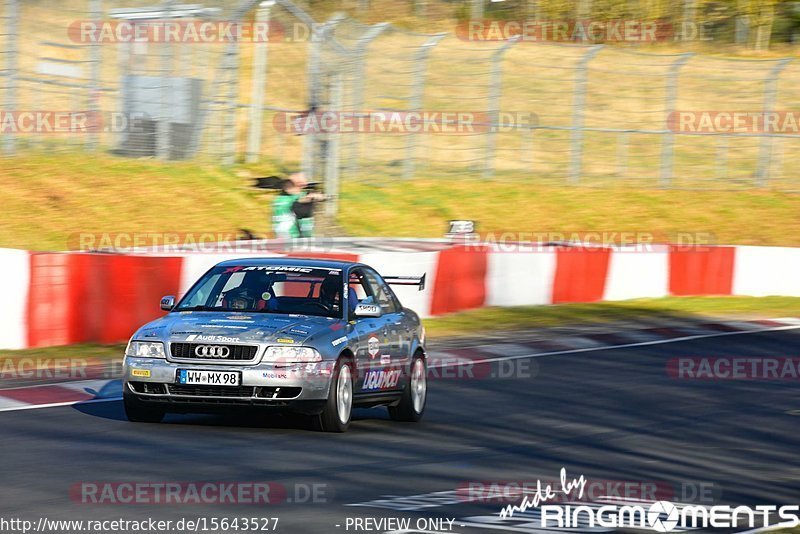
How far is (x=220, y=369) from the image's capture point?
9.05 meters

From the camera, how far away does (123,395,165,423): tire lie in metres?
9.35

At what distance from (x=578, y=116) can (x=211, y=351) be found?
2328 centimetres

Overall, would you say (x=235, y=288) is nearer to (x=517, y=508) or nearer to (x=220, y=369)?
(x=220, y=369)

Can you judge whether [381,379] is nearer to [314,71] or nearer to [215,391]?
[215,391]

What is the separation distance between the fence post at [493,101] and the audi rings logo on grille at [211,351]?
19.9m

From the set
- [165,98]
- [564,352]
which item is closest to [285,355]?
[564,352]

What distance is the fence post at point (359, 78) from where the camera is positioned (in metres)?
26.5

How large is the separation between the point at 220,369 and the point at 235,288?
3.89 ft

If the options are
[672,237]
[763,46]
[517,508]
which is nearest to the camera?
[517,508]

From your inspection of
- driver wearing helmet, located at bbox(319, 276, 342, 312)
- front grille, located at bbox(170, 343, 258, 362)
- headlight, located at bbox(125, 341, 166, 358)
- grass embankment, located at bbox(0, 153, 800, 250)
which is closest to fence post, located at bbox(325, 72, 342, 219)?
grass embankment, located at bbox(0, 153, 800, 250)

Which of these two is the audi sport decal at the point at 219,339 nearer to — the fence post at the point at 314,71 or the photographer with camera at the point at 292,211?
the photographer with camera at the point at 292,211

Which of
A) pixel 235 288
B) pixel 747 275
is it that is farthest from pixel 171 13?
pixel 235 288

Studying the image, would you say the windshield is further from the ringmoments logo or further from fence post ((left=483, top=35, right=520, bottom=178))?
fence post ((left=483, top=35, right=520, bottom=178))

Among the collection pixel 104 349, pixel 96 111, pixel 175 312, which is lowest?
pixel 104 349
